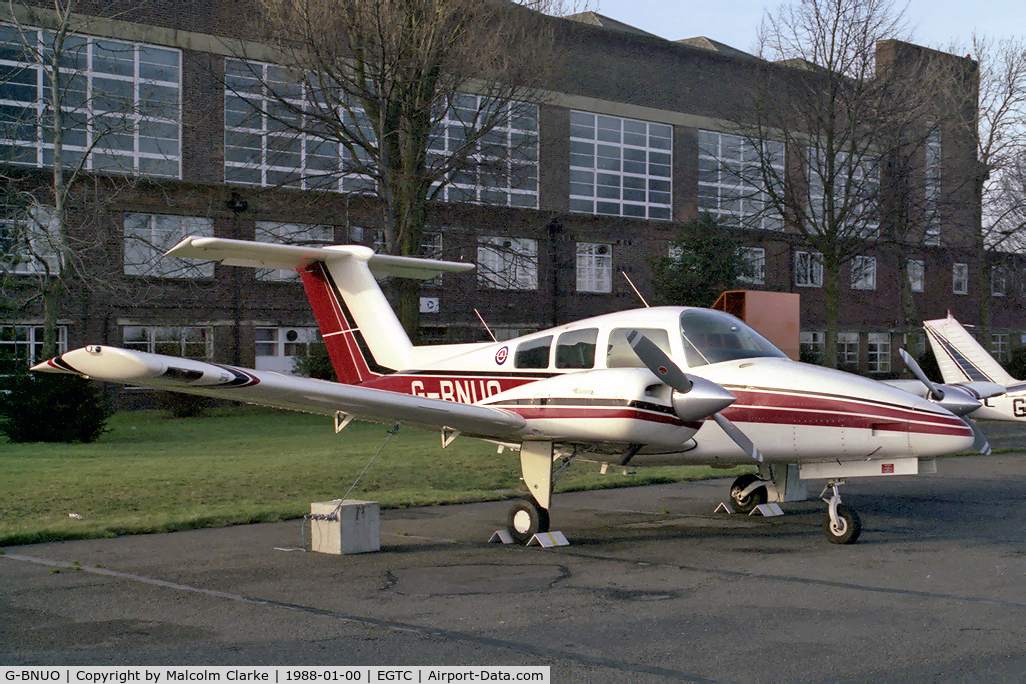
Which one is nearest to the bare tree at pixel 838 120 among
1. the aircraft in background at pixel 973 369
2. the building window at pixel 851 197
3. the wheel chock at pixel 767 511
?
the building window at pixel 851 197

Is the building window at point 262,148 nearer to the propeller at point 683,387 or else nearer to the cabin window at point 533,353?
the cabin window at point 533,353

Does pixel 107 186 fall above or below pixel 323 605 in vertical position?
above

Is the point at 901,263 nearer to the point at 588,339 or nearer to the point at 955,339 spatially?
the point at 955,339

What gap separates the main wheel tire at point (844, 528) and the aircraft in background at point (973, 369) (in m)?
9.06

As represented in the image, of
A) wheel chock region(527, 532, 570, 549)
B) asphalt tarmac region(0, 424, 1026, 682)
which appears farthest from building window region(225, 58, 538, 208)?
wheel chock region(527, 532, 570, 549)

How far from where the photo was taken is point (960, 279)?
4972cm

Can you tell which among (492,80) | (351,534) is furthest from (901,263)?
(351,534)

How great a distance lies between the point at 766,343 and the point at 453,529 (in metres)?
4.19

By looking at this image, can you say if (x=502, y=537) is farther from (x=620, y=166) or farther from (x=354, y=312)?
(x=620, y=166)

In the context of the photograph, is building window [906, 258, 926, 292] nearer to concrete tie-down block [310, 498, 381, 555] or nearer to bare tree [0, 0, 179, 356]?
bare tree [0, 0, 179, 356]

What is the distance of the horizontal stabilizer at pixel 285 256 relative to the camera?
1071cm

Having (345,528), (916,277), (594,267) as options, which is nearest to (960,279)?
(916,277)

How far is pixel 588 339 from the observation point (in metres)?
10.2

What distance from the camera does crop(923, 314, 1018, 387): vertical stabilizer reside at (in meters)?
18.5
